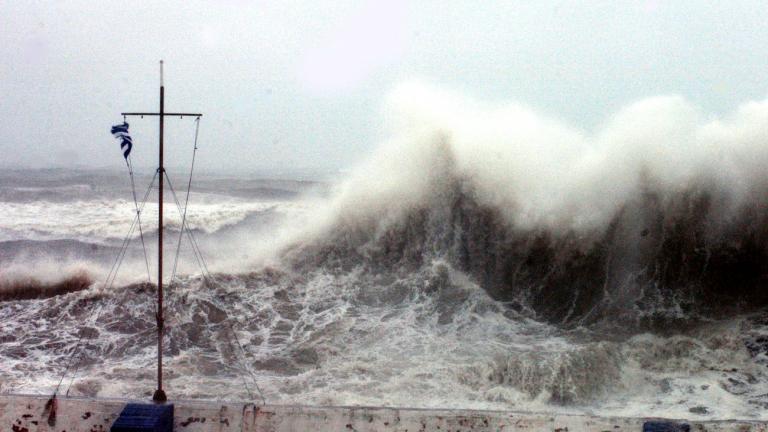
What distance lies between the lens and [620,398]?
878 centimetres

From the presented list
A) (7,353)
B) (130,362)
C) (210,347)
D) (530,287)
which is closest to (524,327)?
(530,287)

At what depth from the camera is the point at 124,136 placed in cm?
615

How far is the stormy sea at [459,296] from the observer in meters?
9.25

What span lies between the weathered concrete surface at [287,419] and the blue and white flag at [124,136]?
2528mm

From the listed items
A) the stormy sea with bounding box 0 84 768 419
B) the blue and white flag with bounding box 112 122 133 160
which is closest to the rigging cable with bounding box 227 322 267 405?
the stormy sea with bounding box 0 84 768 419

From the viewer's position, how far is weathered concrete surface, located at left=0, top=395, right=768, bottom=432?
576 cm

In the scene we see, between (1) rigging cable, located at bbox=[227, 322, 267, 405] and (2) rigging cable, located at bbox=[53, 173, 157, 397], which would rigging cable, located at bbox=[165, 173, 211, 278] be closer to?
(2) rigging cable, located at bbox=[53, 173, 157, 397]

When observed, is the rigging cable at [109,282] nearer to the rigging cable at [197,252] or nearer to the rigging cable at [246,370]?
the rigging cable at [197,252]

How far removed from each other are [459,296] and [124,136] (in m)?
8.40

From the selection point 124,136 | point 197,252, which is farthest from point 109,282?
point 124,136

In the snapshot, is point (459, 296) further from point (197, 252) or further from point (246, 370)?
point (197, 252)

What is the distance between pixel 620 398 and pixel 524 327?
9.48 ft

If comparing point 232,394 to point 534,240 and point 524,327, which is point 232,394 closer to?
point 524,327

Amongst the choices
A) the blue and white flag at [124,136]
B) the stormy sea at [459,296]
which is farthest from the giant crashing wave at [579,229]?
the blue and white flag at [124,136]
